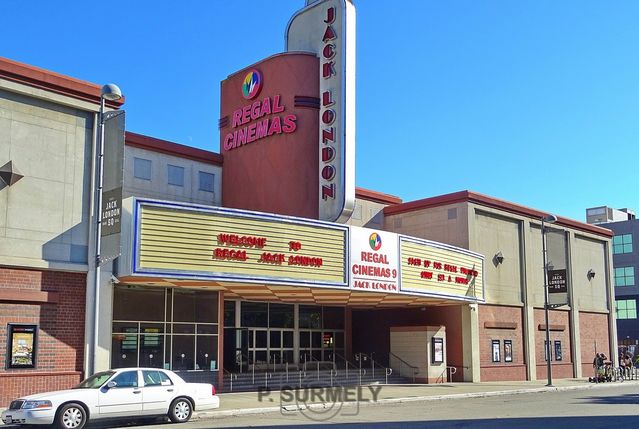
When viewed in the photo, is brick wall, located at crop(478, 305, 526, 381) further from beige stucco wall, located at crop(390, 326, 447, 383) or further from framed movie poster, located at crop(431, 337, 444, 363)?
beige stucco wall, located at crop(390, 326, 447, 383)

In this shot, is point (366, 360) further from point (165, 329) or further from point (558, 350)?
point (165, 329)

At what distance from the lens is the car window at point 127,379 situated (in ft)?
59.7

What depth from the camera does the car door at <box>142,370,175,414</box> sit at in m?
18.5

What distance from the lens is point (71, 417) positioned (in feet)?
55.8

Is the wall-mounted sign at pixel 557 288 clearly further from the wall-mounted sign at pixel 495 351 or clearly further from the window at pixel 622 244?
the window at pixel 622 244

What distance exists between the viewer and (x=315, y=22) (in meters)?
33.5

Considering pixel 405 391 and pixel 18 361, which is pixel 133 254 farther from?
pixel 405 391

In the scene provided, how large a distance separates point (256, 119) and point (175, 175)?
479 cm

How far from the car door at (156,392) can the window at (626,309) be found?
248 feet

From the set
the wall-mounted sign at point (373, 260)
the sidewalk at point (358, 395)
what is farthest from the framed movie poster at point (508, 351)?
the wall-mounted sign at point (373, 260)

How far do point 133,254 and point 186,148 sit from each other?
11264 millimetres

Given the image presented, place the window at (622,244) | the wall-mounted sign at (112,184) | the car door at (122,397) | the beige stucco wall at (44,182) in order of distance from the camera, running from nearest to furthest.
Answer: the car door at (122,397)
the wall-mounted sign at (112,184)
the beige stucco wall at (44,182)
the window at (622,244)

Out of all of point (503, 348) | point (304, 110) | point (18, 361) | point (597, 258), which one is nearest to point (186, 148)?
point (304, 110)

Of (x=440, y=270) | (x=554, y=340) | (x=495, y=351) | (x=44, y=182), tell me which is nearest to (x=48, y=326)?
(x=44, y=182)
